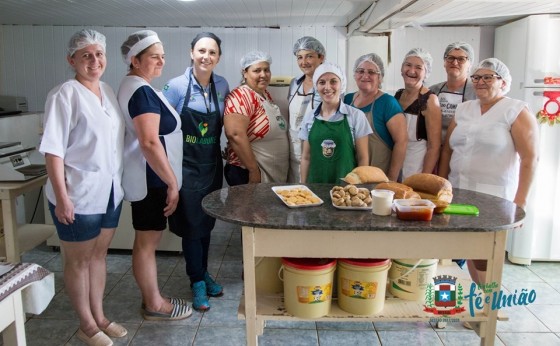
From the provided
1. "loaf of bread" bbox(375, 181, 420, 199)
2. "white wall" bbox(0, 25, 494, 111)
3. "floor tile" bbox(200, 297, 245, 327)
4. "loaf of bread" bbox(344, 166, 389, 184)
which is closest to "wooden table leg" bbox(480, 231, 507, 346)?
"loaf of bread" bbox(375, 181, 420, 199)

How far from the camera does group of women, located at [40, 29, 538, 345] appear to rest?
208 centimetres

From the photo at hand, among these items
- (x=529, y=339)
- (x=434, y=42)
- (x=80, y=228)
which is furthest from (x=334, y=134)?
(x=434, y=42)

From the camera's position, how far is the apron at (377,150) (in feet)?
8.48

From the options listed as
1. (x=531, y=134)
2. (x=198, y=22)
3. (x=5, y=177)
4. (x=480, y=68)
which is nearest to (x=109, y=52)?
(x=198, y=22)

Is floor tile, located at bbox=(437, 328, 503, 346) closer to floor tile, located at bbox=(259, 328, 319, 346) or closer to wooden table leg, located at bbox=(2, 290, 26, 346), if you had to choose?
floor tile, located at bbox=(259, 328, 319, 346)

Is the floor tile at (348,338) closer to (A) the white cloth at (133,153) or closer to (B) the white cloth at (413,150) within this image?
(B) the white cloth at (413,150)

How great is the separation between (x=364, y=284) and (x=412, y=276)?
241 mm

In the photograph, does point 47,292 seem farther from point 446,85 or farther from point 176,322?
point 446,85

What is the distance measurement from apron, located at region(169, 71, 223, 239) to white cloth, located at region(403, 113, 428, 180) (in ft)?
3.47

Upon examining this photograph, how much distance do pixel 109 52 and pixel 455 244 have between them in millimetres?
3619

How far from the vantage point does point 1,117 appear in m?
3.61

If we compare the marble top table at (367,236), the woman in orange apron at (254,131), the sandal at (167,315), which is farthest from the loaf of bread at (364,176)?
the sandal at (167,315)

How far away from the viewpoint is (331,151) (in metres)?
2.46

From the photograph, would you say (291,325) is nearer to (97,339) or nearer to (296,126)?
(97,339)
